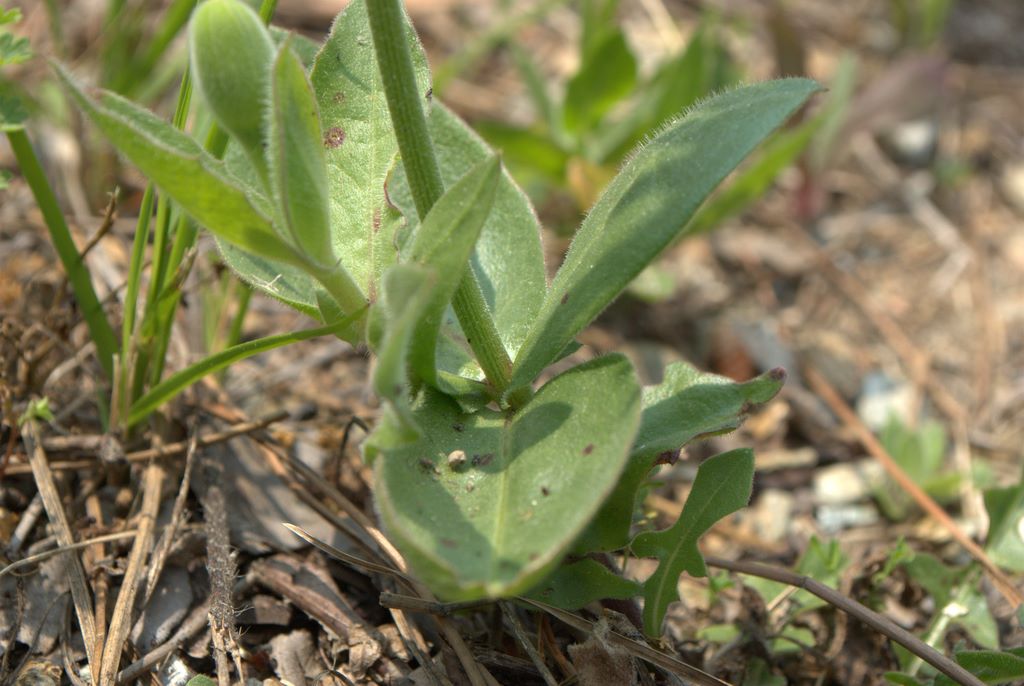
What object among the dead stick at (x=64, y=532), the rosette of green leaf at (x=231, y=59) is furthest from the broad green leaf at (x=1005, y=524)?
the dead stick at (x=64, y=532)

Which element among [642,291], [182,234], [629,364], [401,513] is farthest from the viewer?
[642,291]

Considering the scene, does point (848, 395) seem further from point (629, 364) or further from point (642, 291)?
point (629, 364)

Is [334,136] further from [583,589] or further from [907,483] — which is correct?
[907,483]

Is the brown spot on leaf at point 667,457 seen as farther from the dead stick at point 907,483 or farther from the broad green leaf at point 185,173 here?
the dead stick at point 907,483

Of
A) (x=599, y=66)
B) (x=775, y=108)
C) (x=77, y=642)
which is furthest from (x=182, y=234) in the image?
(x=599, y=66)

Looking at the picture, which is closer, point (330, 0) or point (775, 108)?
point (775, 108)

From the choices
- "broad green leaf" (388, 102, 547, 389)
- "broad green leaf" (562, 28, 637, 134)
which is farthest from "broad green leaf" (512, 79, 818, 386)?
"broad green leaf" (562, 28, 637, 134)

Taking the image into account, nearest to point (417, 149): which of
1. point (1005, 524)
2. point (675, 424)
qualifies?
point (675, 424)
